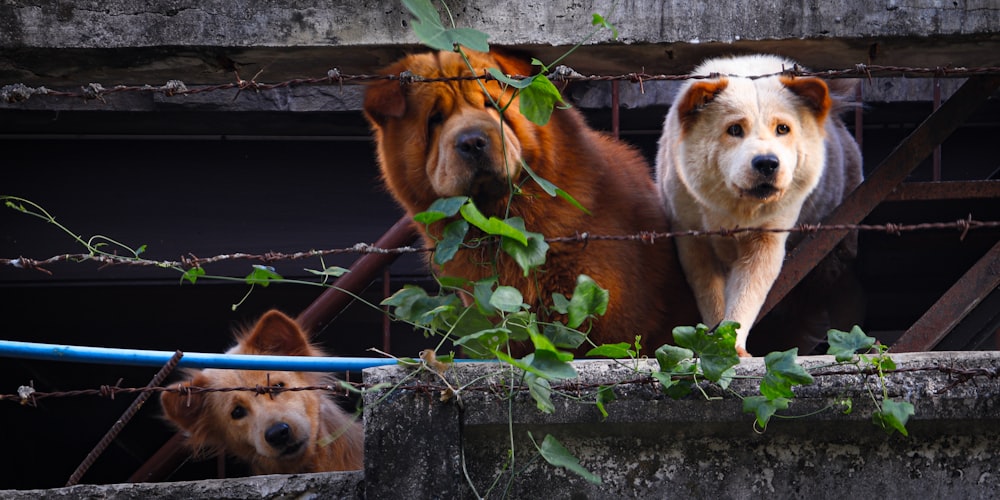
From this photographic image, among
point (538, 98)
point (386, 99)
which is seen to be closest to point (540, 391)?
point (538, 98)

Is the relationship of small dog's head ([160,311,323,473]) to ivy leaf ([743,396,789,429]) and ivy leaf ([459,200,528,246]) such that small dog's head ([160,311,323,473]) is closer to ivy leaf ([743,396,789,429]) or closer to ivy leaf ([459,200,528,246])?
ivy leaf ([459,200,528,246])

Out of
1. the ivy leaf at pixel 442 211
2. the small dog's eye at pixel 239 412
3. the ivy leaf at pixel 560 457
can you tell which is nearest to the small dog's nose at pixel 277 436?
the small dog's eye at pixel 239 412

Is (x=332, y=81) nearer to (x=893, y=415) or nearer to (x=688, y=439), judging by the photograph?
(x=688, y=439)

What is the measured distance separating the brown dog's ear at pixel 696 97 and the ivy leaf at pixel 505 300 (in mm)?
1483

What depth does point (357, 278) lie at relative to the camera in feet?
16.9

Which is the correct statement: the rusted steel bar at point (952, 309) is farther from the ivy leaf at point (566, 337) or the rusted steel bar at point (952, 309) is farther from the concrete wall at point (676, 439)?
the ivy leaf at point (566, 337)

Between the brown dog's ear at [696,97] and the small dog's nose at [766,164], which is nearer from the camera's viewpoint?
the small dog's nose at [766,164]

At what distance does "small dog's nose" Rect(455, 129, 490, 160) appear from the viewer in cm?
356

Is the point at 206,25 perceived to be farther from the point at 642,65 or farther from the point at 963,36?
the point at 963,36

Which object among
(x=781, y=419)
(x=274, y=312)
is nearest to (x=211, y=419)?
(x=274, y=312)

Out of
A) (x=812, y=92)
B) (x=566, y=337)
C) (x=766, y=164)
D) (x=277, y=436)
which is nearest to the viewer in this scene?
(x=566, y=337)

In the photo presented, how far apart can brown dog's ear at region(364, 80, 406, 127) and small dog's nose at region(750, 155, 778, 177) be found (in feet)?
4.41

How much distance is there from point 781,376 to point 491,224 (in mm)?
896

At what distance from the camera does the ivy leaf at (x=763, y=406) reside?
2744 millimetres
